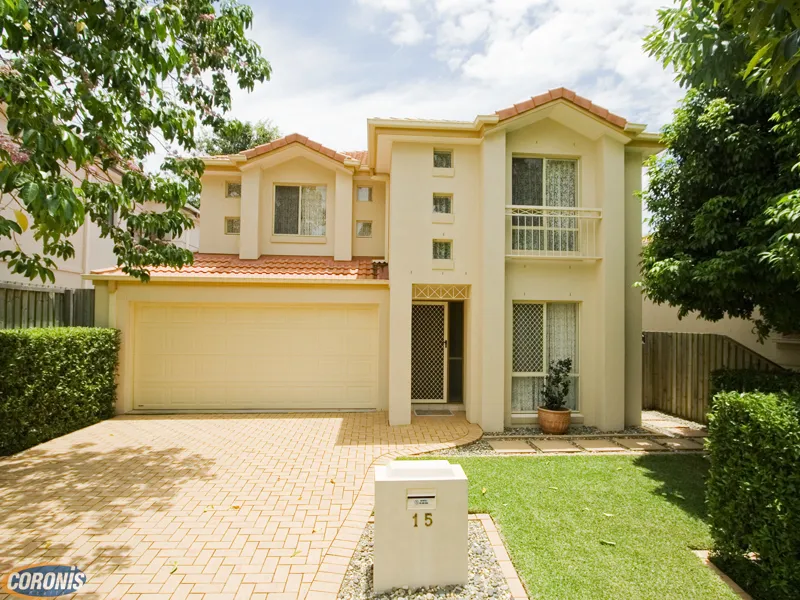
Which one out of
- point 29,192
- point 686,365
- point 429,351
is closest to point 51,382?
point 29,192

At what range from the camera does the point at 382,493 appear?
13.4 ft

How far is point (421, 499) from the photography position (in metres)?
4.12

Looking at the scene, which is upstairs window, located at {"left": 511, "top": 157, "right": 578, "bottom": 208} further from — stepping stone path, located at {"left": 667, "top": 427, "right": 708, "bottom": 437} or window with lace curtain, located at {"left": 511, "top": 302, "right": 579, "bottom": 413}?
stepping stone path, located at {"left": 667, "top": 427, "right": 708, "bottom": 437}

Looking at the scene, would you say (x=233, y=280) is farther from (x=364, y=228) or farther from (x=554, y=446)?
(x=554, y=446)

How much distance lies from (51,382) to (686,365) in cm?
1464

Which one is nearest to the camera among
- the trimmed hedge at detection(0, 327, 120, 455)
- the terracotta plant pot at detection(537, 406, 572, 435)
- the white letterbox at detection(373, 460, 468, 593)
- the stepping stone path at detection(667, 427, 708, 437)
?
the white letterbox at detection(373, 460, 468, 593)

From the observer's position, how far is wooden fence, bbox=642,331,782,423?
32.7 feet

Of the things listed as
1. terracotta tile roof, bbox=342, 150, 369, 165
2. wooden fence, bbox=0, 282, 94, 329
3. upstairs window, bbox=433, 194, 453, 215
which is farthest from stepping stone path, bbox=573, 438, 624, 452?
wooden fence, bbox=0, 282, 94, 329

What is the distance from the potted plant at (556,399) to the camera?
937 centimetres

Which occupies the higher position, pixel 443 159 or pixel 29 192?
pixel 443 159

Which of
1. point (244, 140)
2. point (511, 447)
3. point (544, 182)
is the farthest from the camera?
point (244, 140)

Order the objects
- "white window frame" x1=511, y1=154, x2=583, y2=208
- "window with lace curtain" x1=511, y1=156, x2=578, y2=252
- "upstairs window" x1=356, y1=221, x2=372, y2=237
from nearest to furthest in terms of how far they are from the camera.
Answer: "window with lace curtain" x1=511, y1=156, x2=578, y2=252 < "white window frame" x1=511, y1=154, x2=583, y2=208 < "upstairs window" x1=356, y1=221, x2=372, y2=237

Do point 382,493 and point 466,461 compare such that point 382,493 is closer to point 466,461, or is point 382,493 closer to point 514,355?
point 466,461

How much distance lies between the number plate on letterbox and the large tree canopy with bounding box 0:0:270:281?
4276mm
